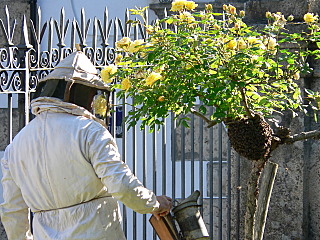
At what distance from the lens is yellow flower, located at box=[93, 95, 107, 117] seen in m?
3.90

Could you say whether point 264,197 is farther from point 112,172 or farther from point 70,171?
point 70,171

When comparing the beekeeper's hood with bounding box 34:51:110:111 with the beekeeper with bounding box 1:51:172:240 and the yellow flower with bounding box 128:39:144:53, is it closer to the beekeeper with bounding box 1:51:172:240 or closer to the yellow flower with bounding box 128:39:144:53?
the beekeeper with bounding box 1:51:172:240

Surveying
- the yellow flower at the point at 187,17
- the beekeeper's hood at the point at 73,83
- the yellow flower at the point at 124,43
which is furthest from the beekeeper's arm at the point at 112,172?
the yellow flower at the point at 187,17

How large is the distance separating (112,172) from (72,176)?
236 millimetres

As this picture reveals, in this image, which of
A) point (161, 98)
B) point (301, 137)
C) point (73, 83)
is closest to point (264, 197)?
point (301, 137)

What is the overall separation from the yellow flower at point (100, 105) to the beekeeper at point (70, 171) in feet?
0.50

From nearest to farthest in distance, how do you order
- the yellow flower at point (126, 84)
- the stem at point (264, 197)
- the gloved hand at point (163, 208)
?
the gloved hand at point (163, 208) < the yellow flower at point (126, 84) < the stem at point (264, 197)

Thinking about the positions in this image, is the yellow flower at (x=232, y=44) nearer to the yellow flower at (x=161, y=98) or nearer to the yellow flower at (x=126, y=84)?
the yellow flower at (x=161, y=98)

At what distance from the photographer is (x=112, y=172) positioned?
3383 millimetres

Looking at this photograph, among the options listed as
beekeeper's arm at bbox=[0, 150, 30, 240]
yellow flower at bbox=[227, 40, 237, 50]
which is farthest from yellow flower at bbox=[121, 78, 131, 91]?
beekeeper's arm at bbox=[0, 150, 30, 240]

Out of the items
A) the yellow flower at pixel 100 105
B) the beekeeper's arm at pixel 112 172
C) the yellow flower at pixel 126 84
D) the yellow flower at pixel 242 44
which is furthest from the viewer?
the yellow flower at pixel 100 105

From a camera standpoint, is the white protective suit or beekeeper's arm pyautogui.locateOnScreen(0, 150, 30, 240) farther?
beekeeper's arm pyautogui.locateOnScreen(0, 150, 30, 240)

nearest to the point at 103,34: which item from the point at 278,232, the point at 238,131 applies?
the point at 238,131

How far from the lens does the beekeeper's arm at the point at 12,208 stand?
373 centimetres
